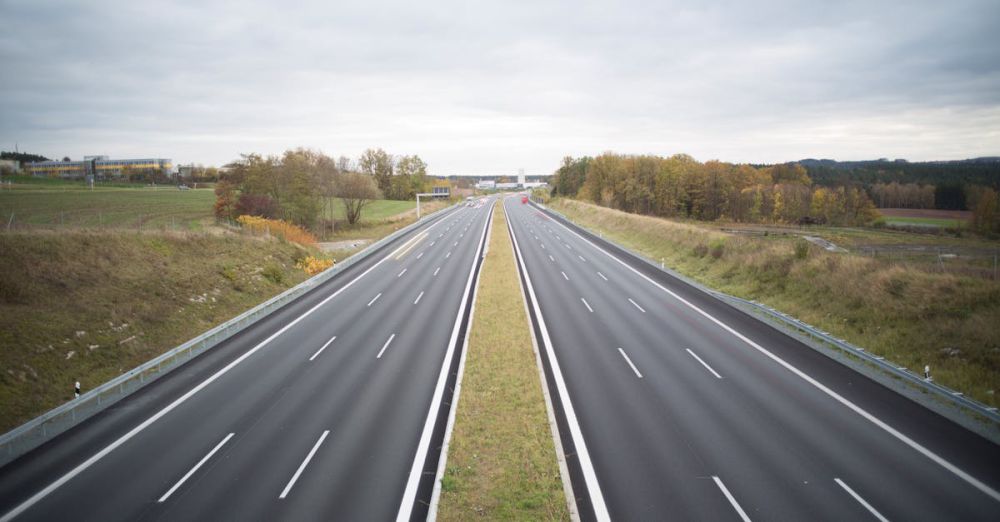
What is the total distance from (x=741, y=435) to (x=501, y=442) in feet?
19.0

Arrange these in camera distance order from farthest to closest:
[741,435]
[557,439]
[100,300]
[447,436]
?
[100,300], [447,436], [741,435], [557,439]

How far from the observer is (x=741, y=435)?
37.2 feet

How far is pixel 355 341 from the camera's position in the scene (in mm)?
19062

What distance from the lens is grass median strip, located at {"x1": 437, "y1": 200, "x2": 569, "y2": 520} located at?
896cm

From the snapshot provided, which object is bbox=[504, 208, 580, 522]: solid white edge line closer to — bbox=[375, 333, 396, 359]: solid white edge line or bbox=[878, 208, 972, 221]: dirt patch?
bbox=[375, 333, 396, 359]: solid white edge line

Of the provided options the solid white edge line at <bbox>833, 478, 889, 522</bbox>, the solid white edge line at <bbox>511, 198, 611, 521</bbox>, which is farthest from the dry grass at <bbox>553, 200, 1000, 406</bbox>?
the solid white edge line at <bbox>511, 198, 611, 521</bbox>

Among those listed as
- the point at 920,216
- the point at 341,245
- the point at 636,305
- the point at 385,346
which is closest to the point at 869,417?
Result: the point at 636,305

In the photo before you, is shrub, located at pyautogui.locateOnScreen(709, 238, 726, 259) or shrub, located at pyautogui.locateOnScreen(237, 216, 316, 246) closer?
shrub, located at pyautogui.locateOnScreen(709, 238, 726, 259)

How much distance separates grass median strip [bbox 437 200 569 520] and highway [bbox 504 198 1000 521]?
A: 26.2 inches

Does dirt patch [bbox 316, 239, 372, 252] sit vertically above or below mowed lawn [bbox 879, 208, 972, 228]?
below

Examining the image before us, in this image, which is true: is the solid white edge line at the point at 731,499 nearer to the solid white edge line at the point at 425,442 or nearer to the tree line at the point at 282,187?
the solid white edge line at the point at 425,442

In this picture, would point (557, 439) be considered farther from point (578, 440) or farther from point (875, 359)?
point (875, 359)

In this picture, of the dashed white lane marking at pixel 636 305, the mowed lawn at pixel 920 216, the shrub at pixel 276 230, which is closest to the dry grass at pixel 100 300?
the shrub at pixel 276 230

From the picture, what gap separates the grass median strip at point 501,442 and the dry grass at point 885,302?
11.8m
